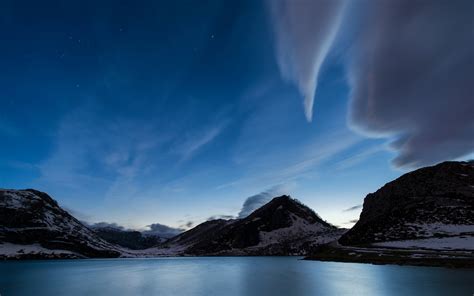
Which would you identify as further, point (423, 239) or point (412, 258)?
point (423, 239)

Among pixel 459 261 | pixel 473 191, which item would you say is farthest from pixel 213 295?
pixel 473 191

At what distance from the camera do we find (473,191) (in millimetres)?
199750

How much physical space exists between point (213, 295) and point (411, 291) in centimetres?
3562

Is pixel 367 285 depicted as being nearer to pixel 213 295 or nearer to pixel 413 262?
pixel 213 295

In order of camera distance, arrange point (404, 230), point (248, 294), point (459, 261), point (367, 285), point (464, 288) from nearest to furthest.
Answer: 1. point (464, 288)
2. point (248, 294)
3. point (367, 285)
4. point (459, 261)
5. point (404, 230)

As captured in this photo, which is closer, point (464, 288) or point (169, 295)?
point (464, 288)

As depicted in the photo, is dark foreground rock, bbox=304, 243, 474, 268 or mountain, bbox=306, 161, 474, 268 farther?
mountain, bbox=306, 161, 474, 268

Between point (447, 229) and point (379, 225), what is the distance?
150 feet

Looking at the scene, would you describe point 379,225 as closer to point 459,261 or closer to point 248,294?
point 459,261

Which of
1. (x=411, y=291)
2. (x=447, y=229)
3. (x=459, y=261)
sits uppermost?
(x=447, y=229)

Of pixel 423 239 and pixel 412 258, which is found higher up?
pixel 423 239

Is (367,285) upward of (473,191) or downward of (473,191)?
downward

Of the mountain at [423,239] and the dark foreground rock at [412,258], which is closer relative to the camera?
the dark foreground rock at [412,258]

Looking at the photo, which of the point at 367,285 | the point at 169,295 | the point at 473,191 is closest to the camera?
the point at 169,295
